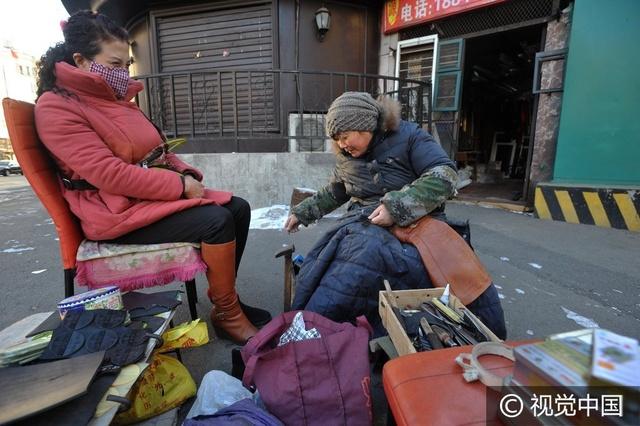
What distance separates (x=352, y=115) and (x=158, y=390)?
1442 mm

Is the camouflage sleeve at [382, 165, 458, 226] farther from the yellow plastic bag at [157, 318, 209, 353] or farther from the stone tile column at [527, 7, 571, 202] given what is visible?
the stone tile column at [527, 7, 571, 202]

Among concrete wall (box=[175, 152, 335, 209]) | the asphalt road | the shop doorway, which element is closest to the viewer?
the asphalt road

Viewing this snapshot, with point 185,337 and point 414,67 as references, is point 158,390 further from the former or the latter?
point 414,67

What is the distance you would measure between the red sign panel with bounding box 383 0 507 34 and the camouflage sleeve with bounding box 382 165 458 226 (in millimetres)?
4938

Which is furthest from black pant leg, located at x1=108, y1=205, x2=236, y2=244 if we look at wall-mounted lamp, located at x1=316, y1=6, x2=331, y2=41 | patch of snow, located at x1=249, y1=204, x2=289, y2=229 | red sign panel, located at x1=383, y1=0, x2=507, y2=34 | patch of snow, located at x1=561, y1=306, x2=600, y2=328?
red sign panel, located at x1=383, y1=0, x2=507, y2=34

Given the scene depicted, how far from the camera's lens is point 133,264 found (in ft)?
5.29

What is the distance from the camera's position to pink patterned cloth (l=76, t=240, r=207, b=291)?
1571 mm

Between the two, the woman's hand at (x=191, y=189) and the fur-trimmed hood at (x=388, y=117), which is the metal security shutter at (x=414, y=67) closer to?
the fur-trimmed hood at (x=388, y=117)

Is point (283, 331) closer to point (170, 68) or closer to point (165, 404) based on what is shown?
Result: point (165, 404)

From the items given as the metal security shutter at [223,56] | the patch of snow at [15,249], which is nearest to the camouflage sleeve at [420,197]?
the patch of snow at [15,249]

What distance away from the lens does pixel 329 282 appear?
158 centimetres

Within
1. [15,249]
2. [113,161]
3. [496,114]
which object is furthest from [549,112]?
[496,114]

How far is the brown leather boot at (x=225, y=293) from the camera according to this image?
1710 millimetres

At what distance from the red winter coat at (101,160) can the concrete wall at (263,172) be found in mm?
3203
